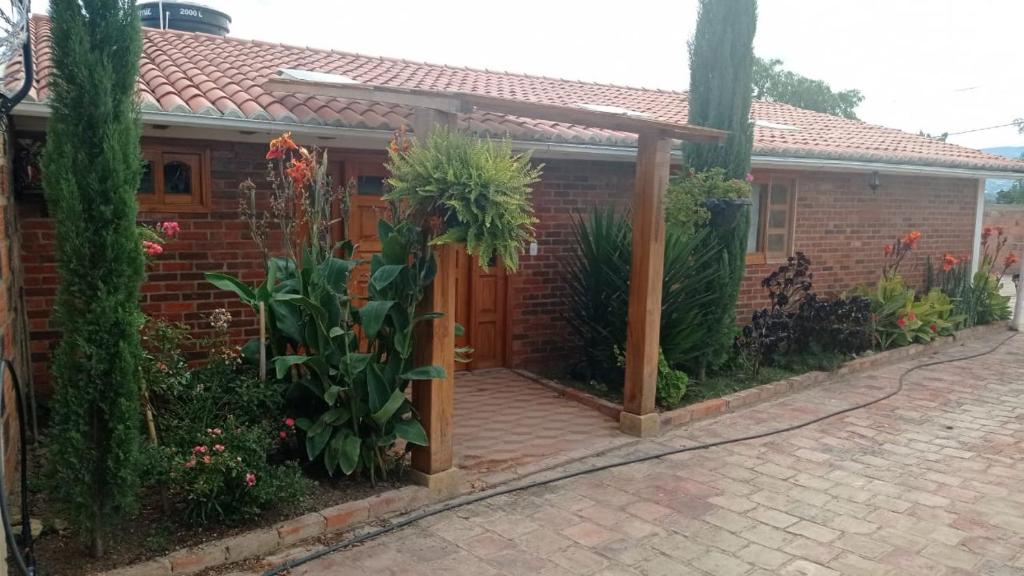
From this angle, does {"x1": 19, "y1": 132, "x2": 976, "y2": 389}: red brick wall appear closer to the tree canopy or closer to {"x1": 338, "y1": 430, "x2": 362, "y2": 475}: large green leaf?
{"x1": 338, "y1": 430, "x2": 362, "y2": 475}: large green leaf

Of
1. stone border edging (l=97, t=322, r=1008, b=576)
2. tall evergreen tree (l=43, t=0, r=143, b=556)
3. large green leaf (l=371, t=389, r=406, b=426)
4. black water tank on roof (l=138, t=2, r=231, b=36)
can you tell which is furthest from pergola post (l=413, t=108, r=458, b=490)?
black water tank on roof (l=138, t=2, r=231, b=36)

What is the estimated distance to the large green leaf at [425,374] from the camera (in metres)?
4.66

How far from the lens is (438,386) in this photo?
4785mm

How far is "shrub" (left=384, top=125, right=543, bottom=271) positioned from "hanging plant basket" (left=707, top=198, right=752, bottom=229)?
271 centimetres

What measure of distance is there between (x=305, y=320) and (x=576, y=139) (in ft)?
10.3

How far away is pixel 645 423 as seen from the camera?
6.19m

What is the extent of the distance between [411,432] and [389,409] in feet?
0.77

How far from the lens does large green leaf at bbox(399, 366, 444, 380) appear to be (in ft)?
15.3

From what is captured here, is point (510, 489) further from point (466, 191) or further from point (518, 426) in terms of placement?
point (466, 191)

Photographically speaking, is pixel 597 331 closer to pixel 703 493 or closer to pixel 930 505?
pixel 703 493

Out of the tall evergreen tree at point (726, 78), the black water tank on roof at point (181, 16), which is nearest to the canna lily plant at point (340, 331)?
the tall evergreen tree at point (726, 78)

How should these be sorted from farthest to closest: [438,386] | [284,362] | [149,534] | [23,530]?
[438,386]
[284,362]
[149,534]
[23,530]

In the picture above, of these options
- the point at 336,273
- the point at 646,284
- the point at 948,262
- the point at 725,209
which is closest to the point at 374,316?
the point at 336,273

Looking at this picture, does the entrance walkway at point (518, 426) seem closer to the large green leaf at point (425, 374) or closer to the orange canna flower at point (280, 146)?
the large green leaf at point (425, 374)
